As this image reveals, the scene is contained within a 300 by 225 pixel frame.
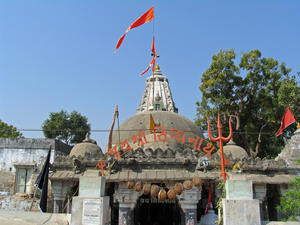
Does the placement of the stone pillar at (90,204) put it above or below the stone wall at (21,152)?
below

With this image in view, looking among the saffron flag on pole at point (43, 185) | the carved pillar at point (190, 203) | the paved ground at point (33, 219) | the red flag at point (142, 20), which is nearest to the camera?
the paved ground at point (33, 219)

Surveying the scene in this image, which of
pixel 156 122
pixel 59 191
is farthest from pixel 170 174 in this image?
pixel 156 122

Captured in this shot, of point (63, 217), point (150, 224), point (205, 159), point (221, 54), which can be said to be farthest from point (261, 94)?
point (63, 217)

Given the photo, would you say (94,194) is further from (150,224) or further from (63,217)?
(150,224)

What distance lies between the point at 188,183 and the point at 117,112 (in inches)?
268

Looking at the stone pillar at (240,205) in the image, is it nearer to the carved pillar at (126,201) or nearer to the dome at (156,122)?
the carved pillar at (126,201)

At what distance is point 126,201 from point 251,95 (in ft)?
52.8

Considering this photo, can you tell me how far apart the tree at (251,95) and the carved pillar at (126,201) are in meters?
12.0

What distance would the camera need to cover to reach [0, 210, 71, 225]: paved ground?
22.5 ft

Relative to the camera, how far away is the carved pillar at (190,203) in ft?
39.6

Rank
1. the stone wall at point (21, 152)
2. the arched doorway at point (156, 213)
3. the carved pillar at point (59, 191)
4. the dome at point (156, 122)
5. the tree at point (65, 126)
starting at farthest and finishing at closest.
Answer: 1. the tree at point (65, 126)
2. the dome at point (156, 122)
3. the stone wall at point (21, 152)
4. the arched doorway at point (156, 213)
5. the carved pillar at point (59, 191)

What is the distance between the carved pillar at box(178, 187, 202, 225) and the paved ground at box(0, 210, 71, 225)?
623 cm

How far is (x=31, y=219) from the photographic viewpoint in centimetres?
701

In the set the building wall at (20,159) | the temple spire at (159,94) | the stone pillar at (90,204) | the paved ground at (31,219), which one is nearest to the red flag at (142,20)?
the building wall at (20,159)
